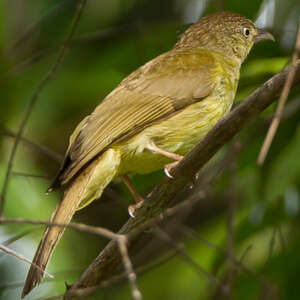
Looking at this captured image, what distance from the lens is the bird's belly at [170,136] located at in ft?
14.1

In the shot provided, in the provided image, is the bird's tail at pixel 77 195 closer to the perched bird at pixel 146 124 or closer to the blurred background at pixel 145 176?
the perched bird at pixel 146 124

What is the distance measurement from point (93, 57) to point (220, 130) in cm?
330

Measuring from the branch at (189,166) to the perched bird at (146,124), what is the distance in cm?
30

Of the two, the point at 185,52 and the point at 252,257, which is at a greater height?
the point at 185,52

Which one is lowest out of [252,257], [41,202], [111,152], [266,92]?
[252,257]

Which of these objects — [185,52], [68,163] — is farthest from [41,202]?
[185,52]

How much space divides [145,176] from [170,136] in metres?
1.34

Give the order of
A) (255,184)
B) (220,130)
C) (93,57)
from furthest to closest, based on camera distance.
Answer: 1. (93,57)
2. (255,184)
3. (220,130)

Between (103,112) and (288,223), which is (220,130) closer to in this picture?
(103,112)

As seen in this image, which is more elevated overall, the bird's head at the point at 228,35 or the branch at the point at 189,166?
the bird's head at the point at 228,35

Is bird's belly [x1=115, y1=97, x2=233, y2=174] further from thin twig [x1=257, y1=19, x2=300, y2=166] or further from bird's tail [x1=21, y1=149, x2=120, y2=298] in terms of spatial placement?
thin twig [x1=257, y1=19, x2=300, y2=166]

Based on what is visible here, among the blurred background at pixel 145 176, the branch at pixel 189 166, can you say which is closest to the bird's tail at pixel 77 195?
the branch at pixel 189 166

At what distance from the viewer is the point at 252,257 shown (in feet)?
18.7

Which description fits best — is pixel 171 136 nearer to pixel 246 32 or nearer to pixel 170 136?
pixel 170 136
